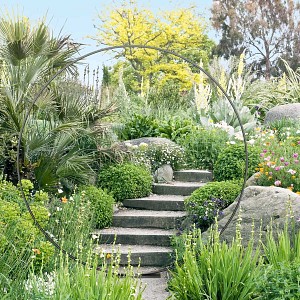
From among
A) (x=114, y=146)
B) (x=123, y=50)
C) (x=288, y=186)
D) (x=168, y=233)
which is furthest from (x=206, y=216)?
(x=123, y=50)

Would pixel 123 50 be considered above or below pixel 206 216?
above

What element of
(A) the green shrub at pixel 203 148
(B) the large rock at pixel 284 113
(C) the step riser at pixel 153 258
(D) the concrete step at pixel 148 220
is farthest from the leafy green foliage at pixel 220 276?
(B) the large rock at pixel 284 113

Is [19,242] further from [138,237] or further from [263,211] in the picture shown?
[138,237]

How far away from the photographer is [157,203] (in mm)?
8914

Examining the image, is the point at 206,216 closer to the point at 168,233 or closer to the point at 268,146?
the point at 168,233

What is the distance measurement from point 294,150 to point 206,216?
2.38m

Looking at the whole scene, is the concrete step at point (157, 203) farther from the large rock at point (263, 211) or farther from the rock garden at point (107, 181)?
Result: the large rock at point (263, 211)

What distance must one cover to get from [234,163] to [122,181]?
1736mm

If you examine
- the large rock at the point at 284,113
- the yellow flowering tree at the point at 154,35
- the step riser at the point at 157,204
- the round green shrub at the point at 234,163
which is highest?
the yellow flowering tree at the point at 154,35

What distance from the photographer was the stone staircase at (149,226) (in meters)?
7.63

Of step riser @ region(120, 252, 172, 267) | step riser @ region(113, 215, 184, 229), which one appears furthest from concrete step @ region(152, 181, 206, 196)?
step riser @ region(120, 252, 172, 267)

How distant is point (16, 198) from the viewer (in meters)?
6.79

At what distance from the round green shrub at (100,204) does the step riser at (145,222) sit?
17 cm

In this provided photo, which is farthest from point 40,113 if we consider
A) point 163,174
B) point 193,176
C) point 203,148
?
point 203,148
